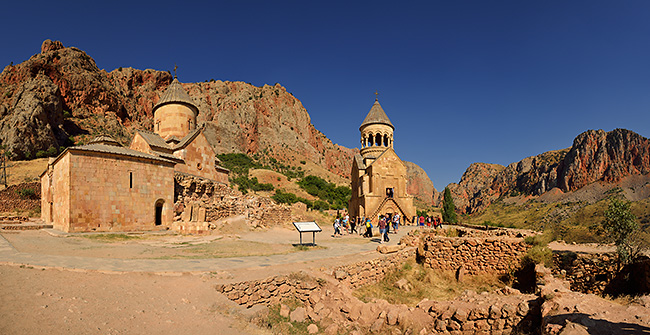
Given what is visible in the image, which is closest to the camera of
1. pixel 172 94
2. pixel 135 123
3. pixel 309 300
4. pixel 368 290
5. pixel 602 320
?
pixel 602 320

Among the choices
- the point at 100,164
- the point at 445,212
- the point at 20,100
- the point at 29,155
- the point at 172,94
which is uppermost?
the point at 20,100

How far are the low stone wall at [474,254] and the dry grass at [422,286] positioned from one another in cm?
32

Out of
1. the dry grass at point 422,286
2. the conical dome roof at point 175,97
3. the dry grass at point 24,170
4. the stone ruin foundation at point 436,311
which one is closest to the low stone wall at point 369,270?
the stone ruin foundation at point 436,311

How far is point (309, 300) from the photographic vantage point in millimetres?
7203

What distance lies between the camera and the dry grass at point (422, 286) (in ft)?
30.3

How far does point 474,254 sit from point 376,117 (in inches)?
712

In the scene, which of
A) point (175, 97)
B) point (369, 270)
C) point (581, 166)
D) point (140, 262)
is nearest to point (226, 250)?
point (140, 262)

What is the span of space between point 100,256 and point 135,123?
214 feet

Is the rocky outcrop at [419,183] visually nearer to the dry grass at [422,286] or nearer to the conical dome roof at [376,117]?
the conical dome roof at [376,117]

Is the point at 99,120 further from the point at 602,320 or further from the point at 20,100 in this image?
the point at 602,320

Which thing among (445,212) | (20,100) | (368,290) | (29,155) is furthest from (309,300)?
(20,100)

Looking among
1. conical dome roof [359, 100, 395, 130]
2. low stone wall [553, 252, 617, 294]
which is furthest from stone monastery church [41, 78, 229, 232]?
low stone wall [553, 252, 617, 294]

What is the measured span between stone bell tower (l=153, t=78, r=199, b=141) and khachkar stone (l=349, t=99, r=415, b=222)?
1404 cm

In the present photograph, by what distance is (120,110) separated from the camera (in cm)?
5981
